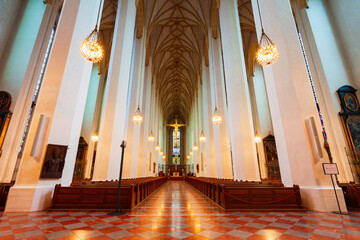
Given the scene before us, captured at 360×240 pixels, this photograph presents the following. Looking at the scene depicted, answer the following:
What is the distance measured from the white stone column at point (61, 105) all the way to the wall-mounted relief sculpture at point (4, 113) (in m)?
6.35

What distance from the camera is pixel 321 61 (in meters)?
10.1

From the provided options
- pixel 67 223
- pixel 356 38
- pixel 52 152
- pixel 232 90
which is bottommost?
pixel 67 223

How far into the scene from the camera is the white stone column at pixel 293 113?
13.7ft

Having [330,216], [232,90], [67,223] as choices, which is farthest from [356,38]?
[67,223]

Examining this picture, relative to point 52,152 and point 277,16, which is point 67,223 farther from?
point 277,16

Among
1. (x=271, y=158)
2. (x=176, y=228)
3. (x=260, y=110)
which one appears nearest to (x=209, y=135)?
(x=271, y=158)

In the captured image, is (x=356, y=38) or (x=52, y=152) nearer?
(x=52, y=152)

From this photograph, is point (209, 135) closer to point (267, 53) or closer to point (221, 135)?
point (221, 135)

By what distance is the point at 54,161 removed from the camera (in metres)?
4.48

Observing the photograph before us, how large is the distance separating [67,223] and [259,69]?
63.4 ft

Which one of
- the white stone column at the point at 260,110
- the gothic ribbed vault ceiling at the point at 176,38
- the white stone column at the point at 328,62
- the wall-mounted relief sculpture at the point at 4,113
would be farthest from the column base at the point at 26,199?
the white stone column at the point at 260,110

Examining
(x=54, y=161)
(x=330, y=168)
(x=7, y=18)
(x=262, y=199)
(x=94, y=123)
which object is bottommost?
(x=262, y=199)

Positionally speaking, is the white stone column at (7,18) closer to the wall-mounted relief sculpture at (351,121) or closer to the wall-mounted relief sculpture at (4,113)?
the wall-mounted relief sculpture at (4,113)

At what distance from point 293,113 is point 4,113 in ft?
42.3
